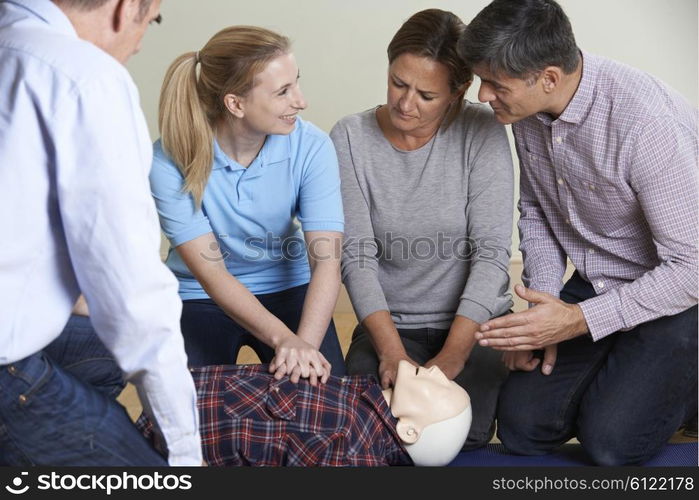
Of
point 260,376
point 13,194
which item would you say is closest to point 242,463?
point 260,376

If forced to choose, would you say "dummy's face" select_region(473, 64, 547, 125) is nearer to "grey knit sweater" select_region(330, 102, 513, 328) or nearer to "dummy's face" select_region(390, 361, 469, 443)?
"grey knit sweater" select_region(330, 102, 513, 328)

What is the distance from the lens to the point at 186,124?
77.5 inches

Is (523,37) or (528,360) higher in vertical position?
(523,37)

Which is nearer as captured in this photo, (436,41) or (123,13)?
(123,13)

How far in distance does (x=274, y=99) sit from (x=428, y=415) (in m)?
0.76

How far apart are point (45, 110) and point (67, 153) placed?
58mm

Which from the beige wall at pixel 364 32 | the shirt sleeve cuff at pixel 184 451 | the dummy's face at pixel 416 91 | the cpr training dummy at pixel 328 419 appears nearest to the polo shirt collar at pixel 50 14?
the shirt sleeve cuff at pixel 184 451

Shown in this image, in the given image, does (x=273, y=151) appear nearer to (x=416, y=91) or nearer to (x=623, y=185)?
(x=416, y=91)

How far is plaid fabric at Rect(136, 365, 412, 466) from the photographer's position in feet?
5.53

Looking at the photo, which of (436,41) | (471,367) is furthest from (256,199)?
(471,367)

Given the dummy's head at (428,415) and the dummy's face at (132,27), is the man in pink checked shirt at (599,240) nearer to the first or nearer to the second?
the dummy's head at (428,415)

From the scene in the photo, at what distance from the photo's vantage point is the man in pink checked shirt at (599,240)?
1.82 m

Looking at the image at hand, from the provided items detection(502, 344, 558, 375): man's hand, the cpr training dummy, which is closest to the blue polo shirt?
the cpr training dummy

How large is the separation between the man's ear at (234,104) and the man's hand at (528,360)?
2.75 ft
